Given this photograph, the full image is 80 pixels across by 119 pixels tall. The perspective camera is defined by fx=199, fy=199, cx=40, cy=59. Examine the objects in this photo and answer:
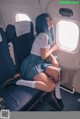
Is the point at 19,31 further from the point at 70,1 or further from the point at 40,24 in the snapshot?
the point at 70,1

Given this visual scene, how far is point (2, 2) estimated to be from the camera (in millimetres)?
1902

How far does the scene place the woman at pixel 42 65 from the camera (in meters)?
1.57

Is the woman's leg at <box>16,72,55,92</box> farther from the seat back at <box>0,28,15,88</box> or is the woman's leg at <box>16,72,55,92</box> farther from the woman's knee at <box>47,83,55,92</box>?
the seat back at <box>0,28,15,88</box>

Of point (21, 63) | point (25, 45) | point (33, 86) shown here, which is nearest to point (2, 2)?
point (25, 45)

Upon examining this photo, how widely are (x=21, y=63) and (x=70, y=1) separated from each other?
0.67 metres

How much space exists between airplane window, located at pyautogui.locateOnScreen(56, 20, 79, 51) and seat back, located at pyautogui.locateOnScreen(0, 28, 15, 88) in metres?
0.49

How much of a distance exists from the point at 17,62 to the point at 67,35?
1.63 ft

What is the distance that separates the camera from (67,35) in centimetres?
174

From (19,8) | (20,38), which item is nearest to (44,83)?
(20,38)

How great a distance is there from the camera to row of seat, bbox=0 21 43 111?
1.43 meters

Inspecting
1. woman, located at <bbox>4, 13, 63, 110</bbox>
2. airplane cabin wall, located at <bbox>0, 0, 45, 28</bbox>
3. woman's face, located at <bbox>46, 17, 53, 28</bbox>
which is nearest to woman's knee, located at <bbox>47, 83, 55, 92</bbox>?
woman, located at <bbox>4, 13, 63, 110</bbox>

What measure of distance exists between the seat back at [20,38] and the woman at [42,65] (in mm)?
70

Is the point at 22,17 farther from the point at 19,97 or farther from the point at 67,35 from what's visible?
the point at 19,97

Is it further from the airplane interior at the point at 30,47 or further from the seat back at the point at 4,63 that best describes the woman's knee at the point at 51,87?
the seat back at the point at 4,63
